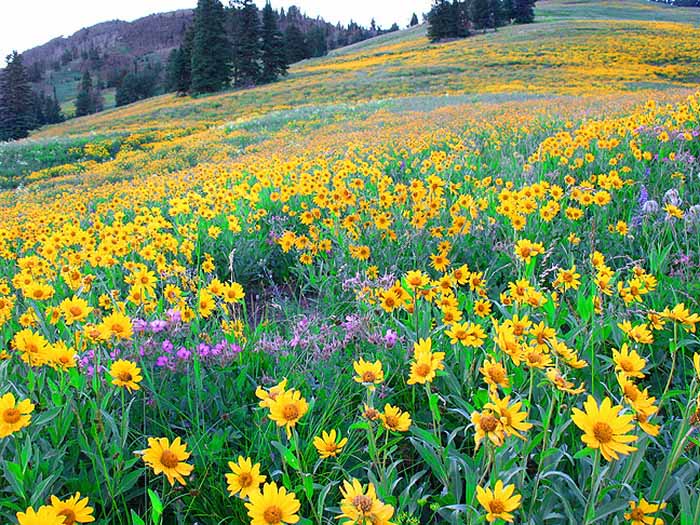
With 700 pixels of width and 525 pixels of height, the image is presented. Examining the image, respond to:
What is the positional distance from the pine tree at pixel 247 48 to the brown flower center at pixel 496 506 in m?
50.0

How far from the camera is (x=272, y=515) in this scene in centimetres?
92

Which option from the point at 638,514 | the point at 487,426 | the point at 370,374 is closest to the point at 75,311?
the point at 370,374

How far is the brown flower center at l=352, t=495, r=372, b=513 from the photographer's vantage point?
85 centimetres

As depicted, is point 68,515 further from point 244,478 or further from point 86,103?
point 86,103

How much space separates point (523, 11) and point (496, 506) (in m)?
A: 72.4

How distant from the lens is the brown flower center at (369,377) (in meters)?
1.21

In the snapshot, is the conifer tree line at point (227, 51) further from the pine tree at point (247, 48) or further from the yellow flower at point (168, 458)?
the yellow flower at point (168, 458)

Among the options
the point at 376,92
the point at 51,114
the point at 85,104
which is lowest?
the point at 376,92

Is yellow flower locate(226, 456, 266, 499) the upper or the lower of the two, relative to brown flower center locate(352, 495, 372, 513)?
lower

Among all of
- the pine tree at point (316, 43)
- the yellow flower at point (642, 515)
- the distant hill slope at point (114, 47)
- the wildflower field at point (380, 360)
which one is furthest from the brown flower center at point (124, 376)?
the distant hill slope at point (114, 47)

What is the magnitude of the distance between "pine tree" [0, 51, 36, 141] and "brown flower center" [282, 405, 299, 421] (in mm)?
58131

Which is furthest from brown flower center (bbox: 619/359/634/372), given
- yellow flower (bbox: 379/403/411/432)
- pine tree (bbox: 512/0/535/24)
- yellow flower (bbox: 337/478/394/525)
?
pine tree (bbox: 512/0/535/24)

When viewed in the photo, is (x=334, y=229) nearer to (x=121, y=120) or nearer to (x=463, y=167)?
(x=463, y=167)

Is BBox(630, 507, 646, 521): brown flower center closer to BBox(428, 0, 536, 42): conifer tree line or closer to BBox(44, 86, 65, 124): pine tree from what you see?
BBox(428, 0, 536, 42): conifer tree line
